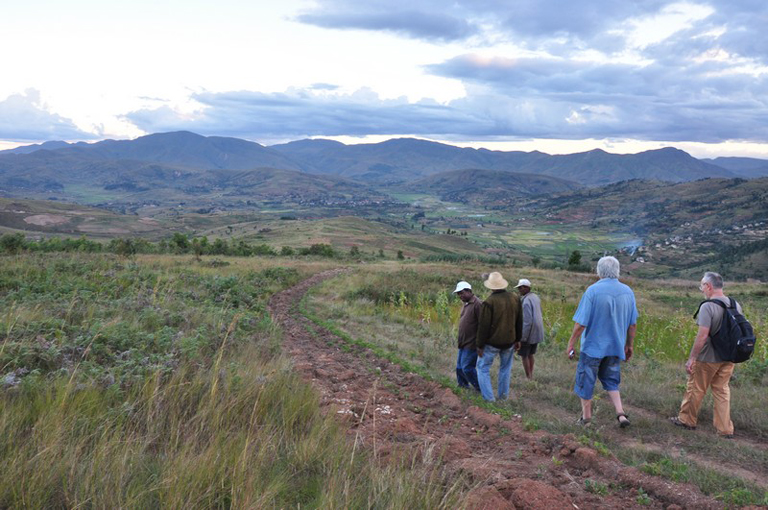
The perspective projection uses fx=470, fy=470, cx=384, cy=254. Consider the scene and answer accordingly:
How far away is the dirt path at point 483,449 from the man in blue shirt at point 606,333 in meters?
1.16

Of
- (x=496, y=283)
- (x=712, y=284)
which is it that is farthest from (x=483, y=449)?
(x=712, y=284)

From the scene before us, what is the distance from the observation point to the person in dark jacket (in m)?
7.48

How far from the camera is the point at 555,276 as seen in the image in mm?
35094

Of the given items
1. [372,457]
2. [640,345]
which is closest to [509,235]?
[640,345]

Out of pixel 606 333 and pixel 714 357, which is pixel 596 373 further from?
pixel 714 357

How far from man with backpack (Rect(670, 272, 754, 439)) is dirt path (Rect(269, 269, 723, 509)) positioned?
2246 mm

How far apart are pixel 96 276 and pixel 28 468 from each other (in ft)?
37.9

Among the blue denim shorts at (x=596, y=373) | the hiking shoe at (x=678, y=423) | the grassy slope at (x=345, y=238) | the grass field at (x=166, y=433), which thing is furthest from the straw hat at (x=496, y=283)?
the grassy slope at (x=345, y=238)

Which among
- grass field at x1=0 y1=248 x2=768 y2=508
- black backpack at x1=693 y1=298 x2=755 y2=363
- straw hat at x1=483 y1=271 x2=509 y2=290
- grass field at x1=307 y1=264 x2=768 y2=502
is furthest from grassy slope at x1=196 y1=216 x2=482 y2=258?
black backpack at x1=693 y1=298 x2=755 y2=363

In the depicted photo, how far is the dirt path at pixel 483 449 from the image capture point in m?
3.62

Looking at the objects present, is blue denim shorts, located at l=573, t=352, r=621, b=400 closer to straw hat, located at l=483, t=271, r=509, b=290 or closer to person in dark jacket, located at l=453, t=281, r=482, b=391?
straw hat, located at l=483, t=271, r=509, b=290

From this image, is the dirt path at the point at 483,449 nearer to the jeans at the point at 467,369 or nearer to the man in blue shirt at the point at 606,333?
the jeans at the point at 467,369

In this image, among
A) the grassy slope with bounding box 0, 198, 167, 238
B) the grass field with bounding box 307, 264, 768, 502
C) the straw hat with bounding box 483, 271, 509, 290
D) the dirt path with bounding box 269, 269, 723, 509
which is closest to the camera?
the dirt path with bounding box 269, 269, 723, 509

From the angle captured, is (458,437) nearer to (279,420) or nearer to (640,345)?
(279,420)
